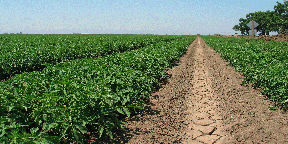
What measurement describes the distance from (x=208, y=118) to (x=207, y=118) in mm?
26

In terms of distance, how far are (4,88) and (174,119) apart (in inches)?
152

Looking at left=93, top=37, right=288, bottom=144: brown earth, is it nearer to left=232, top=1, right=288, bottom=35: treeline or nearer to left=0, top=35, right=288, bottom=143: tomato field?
left=0, top=35, right=288, bottom=143: tomato field

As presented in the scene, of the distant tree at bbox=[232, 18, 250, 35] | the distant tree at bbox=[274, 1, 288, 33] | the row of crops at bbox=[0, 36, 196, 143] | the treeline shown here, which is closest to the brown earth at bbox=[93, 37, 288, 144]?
the row of crops at bbox=[0, 36, 196, 143]

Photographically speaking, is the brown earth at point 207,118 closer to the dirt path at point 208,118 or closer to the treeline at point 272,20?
the dirt path at point 208,118

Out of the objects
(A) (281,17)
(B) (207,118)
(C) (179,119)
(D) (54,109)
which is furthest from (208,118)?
(A) (281,17)

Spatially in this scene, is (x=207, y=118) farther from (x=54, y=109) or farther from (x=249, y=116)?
(x=54, y=109)

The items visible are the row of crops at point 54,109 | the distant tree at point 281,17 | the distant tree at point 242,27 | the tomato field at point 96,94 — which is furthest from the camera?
the distant tree at point 242,27

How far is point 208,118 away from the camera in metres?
6.11

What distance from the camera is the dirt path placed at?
499 cm

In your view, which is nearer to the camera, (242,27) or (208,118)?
(208,118)

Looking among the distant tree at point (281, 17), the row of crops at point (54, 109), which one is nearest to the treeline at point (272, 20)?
the distant tree at point (281, 17)

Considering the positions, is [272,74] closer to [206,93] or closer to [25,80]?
[206,93]

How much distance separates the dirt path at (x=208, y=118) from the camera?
4992 mm

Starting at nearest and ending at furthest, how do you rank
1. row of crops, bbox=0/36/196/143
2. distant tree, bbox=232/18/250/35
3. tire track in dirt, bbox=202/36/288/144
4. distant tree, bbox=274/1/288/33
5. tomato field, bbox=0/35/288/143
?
1. row of crops, bbox=0/36/196/143
2. tomato field, bbox=0/35/288/143
3. tire track in dirt, bbox=202/36/288/144
4. distant tree, bbox=274/1/288/33
5. distant tree, bbox=232/18/250/35
